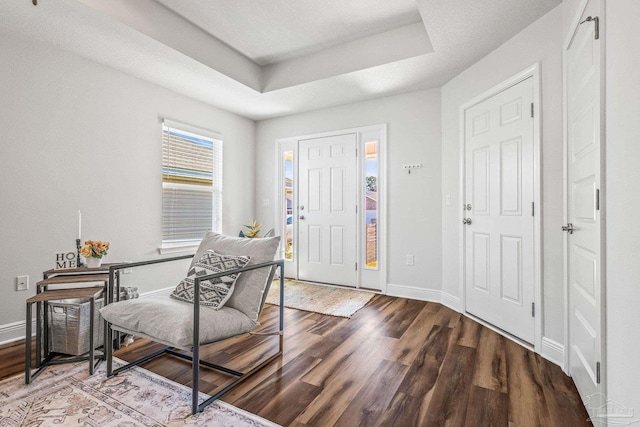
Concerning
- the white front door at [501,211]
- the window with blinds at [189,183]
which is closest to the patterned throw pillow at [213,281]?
the window with blinds at [189,183]

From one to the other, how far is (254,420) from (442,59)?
310 cm

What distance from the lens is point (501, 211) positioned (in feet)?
8.57

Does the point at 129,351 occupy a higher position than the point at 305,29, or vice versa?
the point at 305,29

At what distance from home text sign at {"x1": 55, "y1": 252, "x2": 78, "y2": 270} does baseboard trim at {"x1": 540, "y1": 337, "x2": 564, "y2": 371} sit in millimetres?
3674

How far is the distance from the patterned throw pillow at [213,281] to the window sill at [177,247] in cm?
162

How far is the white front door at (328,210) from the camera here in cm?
406

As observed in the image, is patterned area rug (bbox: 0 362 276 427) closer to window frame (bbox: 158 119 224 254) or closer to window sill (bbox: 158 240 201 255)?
window sill (bbox: 158 240 201 255)

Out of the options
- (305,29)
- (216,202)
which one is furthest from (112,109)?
(305,29)

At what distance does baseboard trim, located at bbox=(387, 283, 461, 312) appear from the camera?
3.24 metres

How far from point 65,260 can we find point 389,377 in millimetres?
2774

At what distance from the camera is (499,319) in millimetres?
2619

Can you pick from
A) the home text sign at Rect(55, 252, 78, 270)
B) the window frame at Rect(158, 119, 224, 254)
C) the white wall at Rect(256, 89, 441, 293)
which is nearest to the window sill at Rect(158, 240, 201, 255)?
the window frame at Rect(158, 119, 224, 254)

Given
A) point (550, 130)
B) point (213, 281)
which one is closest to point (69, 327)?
point (213, 281)

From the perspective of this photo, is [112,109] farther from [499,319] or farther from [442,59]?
[499,319]
